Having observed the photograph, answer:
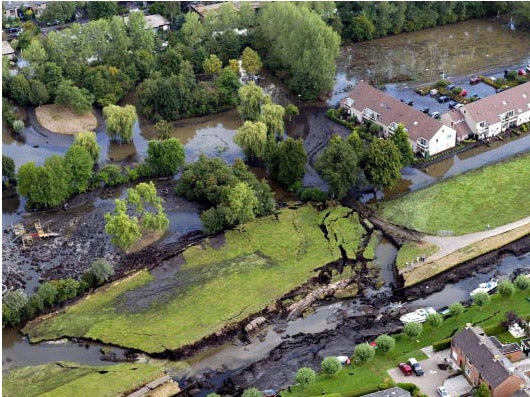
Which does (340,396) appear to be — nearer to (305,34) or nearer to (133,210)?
(133,210)

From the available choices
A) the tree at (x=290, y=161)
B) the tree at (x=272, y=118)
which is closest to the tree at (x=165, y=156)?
the tree at (x=272, y=118)

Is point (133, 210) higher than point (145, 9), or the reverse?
point (145, 9)

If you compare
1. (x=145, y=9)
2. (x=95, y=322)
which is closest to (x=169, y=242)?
(x=95, y=322)

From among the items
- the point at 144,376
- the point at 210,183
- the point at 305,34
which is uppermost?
the point at 305,34

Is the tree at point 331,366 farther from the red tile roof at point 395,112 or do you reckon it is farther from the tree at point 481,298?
the red tile roof at point 395,112

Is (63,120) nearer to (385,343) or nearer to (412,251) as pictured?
(412,251)

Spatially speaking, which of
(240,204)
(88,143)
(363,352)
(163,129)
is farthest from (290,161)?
(363,352)

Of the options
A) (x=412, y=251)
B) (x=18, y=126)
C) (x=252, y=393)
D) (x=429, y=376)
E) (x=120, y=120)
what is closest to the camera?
(x=252, y=393)

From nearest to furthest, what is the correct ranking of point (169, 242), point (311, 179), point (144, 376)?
point (144, 376) → point (169, 242) → point (311, 179)
